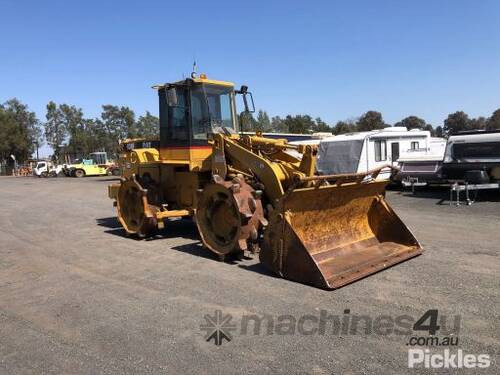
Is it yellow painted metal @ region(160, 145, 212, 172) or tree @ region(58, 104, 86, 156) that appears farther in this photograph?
tree @ region(58, 104, 86, 156)

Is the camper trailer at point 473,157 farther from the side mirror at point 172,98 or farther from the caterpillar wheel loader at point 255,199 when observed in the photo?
the side mirror at point 172,98

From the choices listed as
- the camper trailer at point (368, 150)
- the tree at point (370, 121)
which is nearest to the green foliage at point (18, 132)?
the tree at point (370, 121)

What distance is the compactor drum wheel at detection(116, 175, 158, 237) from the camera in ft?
30.7

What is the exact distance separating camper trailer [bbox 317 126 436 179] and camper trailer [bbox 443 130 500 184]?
10.5 ft

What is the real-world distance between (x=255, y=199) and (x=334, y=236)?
1.30 meters

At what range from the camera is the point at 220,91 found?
372 inches

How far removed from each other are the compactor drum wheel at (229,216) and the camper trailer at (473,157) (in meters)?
9.99

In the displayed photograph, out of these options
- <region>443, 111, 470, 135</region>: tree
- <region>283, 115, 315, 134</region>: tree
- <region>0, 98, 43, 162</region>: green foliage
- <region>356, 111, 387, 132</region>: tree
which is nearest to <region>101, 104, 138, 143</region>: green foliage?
<region>0, 98, 43, 162</region>: green foliage

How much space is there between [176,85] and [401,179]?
38.2 ft

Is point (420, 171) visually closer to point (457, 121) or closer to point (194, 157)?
point (194, 157)

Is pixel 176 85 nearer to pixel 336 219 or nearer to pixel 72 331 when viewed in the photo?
pixel 336 219

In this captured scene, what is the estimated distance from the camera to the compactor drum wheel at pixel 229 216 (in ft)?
23.4

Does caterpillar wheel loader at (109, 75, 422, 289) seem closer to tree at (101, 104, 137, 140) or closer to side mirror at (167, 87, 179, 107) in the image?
side mirror at (167, 87, 179, 107)

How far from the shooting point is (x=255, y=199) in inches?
289
